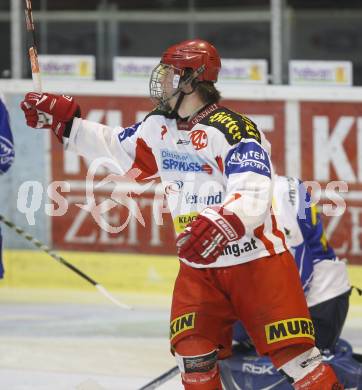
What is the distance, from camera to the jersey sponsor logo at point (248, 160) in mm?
3980

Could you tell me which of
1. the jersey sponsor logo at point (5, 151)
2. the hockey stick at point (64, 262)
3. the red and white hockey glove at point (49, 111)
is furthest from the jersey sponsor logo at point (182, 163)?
the hockey stick at point (64, 262)

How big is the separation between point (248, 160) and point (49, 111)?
32.1 inches

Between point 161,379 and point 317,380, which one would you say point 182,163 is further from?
point 161,379

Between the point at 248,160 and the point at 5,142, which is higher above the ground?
the point at 248,160

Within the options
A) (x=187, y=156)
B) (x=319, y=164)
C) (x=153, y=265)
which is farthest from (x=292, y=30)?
(x=187, y=156)

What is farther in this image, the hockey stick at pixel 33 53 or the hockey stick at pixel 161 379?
the hockey stick at pixel 161 379

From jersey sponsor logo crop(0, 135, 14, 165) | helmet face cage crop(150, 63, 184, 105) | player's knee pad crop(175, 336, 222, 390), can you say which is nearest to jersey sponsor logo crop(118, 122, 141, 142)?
helmet face cage crop(150, 63, 184, 105)

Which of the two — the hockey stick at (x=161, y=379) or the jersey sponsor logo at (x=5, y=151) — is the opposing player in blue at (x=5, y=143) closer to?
the jersey sponsor logo at (x=5, y=151)

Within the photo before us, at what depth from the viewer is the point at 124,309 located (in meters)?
6.90

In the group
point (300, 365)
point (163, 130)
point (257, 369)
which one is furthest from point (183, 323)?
point (257, 369)

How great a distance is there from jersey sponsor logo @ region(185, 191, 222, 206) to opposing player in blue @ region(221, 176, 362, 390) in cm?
79

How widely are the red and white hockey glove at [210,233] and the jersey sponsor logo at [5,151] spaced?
204 cm

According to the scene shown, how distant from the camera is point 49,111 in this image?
4.41m

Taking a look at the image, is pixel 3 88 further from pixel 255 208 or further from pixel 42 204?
pixel 255 208
